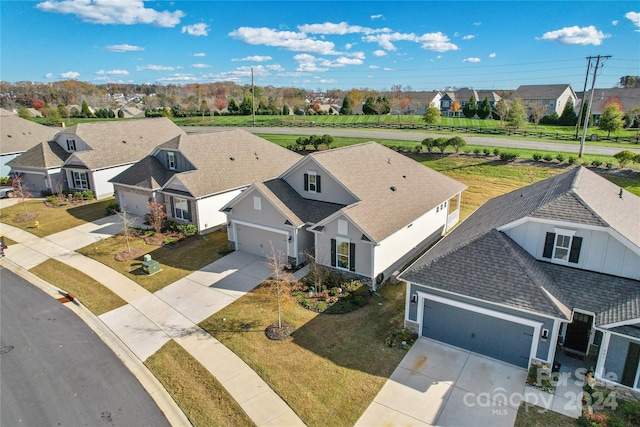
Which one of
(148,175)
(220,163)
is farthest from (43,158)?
(220,163)

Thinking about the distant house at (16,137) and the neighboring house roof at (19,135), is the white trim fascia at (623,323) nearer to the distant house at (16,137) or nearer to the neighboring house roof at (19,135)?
the distant house at (16,137)

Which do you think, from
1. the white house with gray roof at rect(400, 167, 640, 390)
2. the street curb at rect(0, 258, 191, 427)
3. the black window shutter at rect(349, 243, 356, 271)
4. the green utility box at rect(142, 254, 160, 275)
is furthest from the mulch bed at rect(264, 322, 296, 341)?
the green utility box at rect(142, 254, 160, 275)

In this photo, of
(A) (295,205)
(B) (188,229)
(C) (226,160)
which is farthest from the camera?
(C) (226,160)

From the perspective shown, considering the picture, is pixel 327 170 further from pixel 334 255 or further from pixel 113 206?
pixel 113 206

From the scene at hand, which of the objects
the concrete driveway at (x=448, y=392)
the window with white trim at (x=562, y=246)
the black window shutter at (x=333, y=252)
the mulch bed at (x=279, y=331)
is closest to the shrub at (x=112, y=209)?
the black window shutter at (x=333, y=252)

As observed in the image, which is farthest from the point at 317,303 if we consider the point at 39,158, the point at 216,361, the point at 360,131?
the point at 360,131

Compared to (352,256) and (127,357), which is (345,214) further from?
(127,357)
